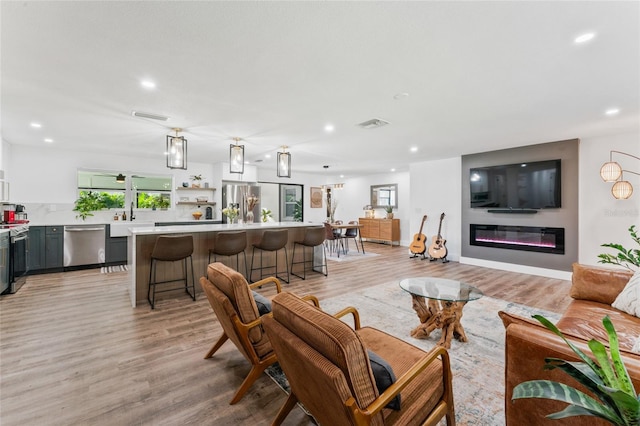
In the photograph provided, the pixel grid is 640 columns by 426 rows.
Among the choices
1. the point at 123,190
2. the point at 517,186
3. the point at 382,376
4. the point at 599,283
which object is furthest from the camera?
the point at 123,190

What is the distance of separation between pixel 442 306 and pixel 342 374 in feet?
6.37

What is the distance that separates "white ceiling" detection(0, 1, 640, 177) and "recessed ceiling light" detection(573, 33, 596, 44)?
0.04m

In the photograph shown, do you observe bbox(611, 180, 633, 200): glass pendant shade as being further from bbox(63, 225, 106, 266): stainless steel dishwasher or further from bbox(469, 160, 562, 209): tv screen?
bbox(63, 225, 106, 266): stainless steel dishwasher

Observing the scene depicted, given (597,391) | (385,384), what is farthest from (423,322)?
(597,391)

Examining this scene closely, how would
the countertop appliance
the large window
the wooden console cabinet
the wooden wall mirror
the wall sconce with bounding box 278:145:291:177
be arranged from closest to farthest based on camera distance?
1. the countertop appliance
2. the wall sconce with bounding box 278:145:291:177
3. the large window
4. the wooden console cabinet
5. the wooden wall mirror

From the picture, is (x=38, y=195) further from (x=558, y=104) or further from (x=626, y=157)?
(x=626, y=157)

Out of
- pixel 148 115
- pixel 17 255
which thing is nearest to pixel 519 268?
pixel 148 115

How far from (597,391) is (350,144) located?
16.4ft

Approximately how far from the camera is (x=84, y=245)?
564cm

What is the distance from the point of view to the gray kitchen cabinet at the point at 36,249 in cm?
517

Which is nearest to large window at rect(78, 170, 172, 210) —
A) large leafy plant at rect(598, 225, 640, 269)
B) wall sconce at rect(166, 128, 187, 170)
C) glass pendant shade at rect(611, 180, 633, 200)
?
wall sconce at rect(166, 128, 187, 170)

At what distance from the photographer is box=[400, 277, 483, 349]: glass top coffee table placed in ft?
8.57

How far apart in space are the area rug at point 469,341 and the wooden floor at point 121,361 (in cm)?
29

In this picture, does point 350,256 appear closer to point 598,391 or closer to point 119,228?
point 119,228
